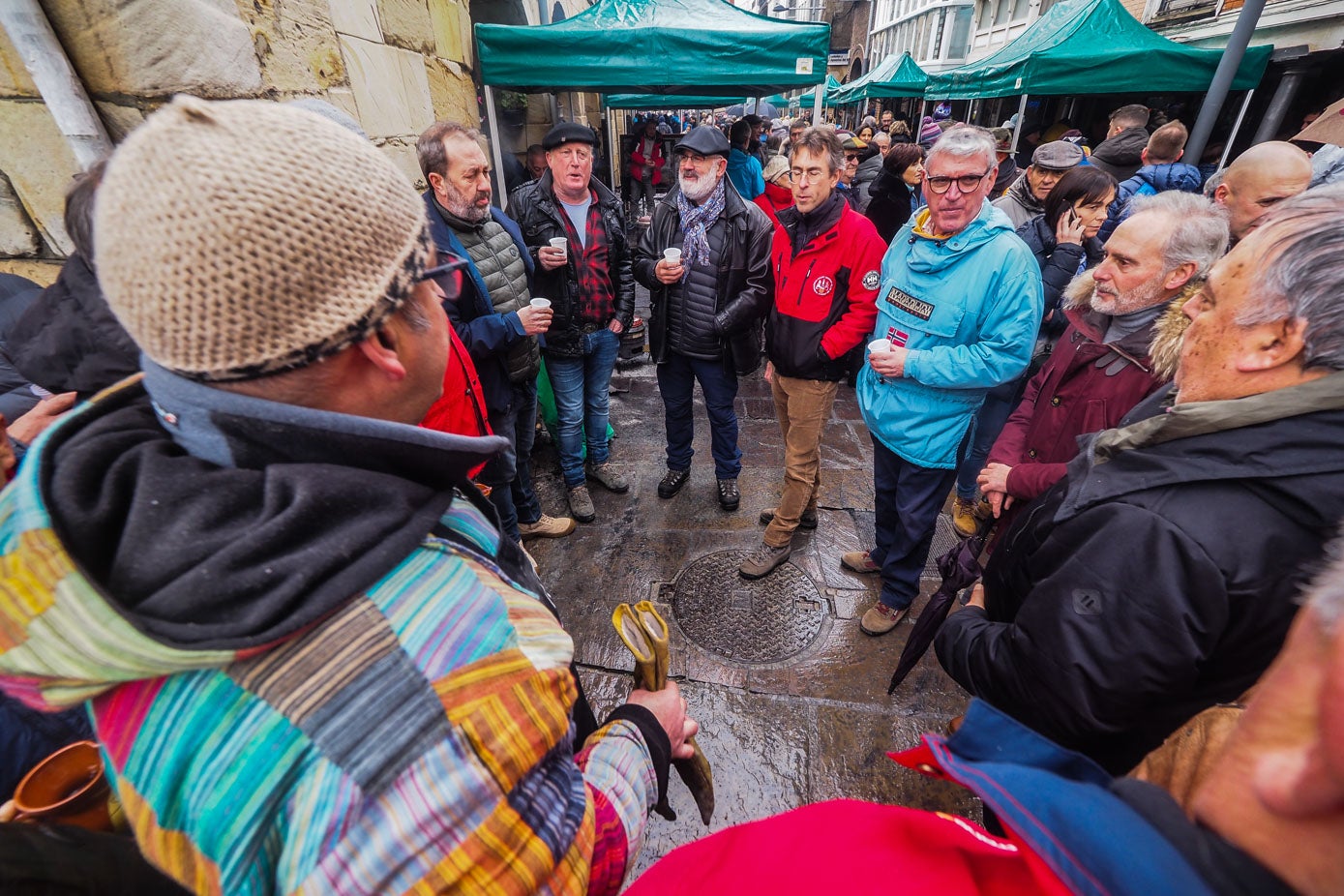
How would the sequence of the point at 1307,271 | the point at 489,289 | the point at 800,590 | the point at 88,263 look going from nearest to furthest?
the point at 1307,271
the point at 88,263
the point at 489,289
the point at 800,590

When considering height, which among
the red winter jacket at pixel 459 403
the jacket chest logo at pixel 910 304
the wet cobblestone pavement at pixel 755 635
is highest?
the jacket chest logo at pixel 910 304

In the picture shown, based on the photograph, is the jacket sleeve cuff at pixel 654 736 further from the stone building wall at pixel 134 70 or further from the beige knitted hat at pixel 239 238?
the stone building wall at pixel 134 70

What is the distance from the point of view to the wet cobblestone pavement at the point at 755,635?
7.61 feet

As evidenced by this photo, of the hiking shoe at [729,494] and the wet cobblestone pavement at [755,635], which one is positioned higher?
the hiking shoe at [729,494]

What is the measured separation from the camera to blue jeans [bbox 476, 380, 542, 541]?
10.2 feet

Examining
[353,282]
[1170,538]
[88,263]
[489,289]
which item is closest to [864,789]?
[1170,538]

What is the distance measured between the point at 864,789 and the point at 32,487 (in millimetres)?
2583

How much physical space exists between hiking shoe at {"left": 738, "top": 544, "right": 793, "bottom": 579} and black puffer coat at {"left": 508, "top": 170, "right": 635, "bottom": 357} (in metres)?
1.69

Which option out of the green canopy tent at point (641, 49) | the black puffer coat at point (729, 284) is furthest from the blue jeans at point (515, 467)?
the green canopy tent at point (641, 49)

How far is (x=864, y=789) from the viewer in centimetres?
228

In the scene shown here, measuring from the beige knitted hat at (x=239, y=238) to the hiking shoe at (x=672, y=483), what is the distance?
3318mm

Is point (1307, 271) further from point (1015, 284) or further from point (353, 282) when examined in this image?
point (353, 282)

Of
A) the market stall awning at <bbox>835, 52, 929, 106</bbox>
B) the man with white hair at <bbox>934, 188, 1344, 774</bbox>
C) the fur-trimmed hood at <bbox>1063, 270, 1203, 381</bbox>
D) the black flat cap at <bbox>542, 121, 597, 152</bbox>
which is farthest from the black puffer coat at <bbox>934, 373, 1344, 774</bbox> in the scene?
the market stall awning at <bbox>835, 52, 929, 106</bbox>

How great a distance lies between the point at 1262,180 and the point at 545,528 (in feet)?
14.7
